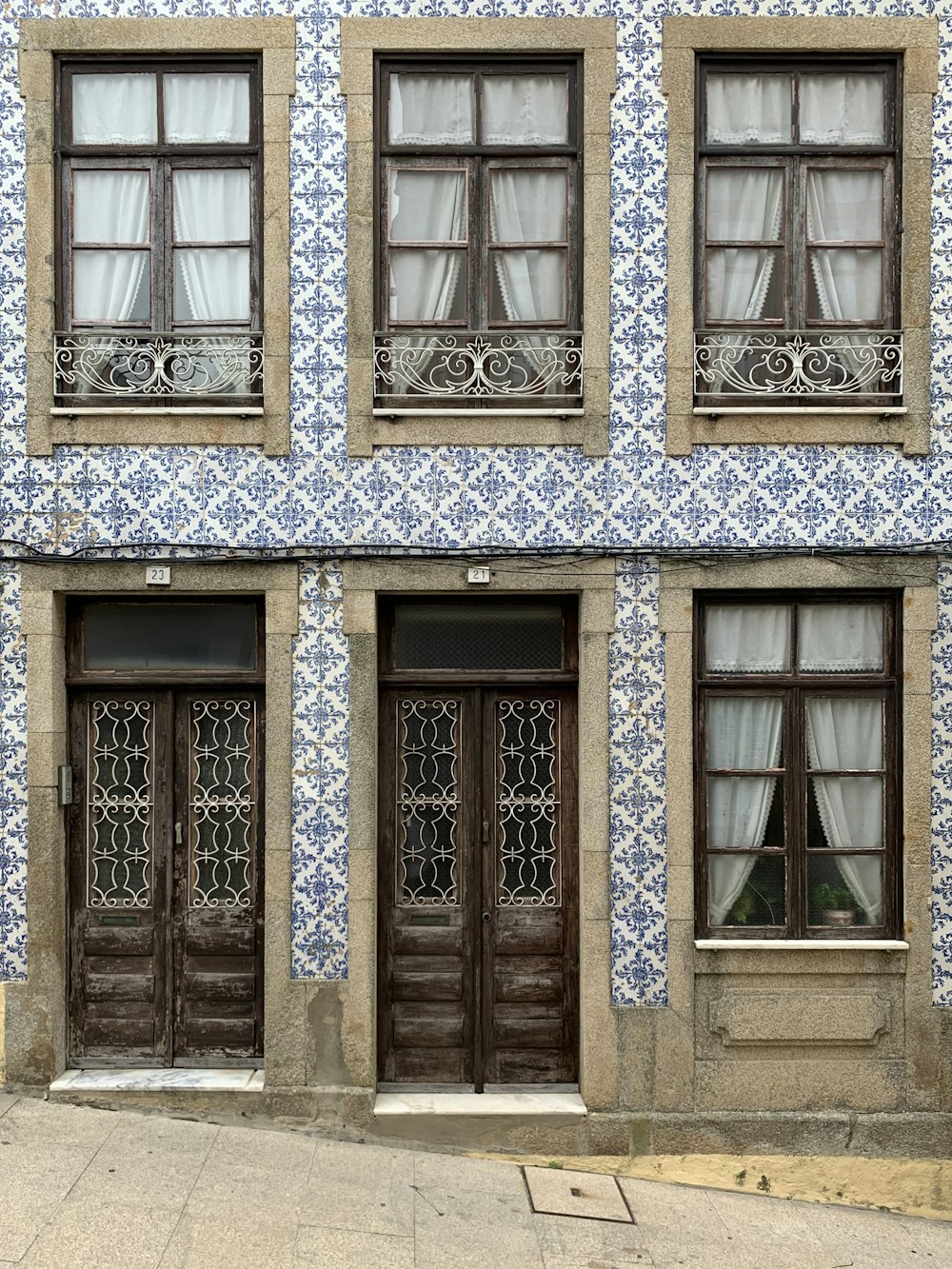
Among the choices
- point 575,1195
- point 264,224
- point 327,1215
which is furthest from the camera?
point 264,224

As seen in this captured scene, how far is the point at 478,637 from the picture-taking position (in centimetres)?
659

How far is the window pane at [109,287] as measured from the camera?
654 centimetres

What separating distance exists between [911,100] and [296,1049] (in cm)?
657

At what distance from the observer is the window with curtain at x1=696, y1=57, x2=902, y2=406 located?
6.46m

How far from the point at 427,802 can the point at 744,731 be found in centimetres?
195

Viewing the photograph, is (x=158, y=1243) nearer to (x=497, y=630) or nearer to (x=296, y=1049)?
(x=296, y=1049)

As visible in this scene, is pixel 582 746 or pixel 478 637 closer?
pixel 582 746

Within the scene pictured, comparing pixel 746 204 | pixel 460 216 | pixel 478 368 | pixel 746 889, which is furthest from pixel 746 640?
pixel 460 216

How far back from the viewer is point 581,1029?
632cm

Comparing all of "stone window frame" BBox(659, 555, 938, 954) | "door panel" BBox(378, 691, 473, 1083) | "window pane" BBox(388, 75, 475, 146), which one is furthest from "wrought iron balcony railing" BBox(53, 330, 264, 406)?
"stone window frame" BBox(659, 555, 938, 954)

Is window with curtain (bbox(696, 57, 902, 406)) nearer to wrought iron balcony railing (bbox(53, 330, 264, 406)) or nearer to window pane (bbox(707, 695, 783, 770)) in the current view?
window pane (bbox(707, 695, 783, 770))

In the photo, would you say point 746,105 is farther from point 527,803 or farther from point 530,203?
point 527,803

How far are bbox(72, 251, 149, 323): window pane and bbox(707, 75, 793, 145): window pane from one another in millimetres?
3539

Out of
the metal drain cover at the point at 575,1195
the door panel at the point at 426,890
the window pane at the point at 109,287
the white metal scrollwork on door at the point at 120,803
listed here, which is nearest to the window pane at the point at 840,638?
the door panel at the point at 426,890
